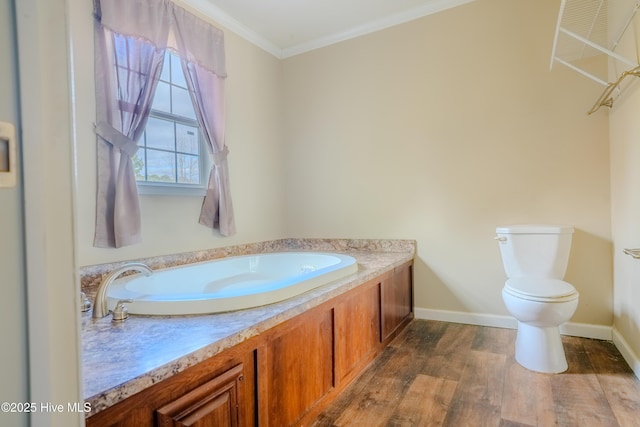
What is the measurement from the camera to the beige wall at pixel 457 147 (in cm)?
228

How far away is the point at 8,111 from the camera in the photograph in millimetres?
429

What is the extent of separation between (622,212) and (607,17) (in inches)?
48.2

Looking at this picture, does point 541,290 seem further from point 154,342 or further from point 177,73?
point 177,73

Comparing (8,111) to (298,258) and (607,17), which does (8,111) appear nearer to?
(298,258)

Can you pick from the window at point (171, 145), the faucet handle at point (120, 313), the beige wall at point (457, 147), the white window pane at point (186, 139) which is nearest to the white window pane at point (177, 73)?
the window at point (171, 145)

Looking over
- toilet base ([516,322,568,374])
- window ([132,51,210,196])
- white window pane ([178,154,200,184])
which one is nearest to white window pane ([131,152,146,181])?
window ([132,51,210,196])

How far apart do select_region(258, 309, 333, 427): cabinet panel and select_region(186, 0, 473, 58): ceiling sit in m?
2.39

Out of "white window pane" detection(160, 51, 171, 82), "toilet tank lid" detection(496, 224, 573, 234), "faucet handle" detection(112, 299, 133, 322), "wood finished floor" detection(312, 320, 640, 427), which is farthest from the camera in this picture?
"white window pane" detection(160, 51, 171, 82)

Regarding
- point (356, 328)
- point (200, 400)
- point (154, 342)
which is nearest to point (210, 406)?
point (200, 400)

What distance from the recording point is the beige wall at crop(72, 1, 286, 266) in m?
1.83

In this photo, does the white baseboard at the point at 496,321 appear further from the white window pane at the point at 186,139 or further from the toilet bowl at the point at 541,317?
the white window pane at the point at 186,139

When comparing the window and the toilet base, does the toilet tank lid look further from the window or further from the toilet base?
the window

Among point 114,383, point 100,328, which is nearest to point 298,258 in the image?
point 100,328

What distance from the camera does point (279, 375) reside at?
1.27 meters
